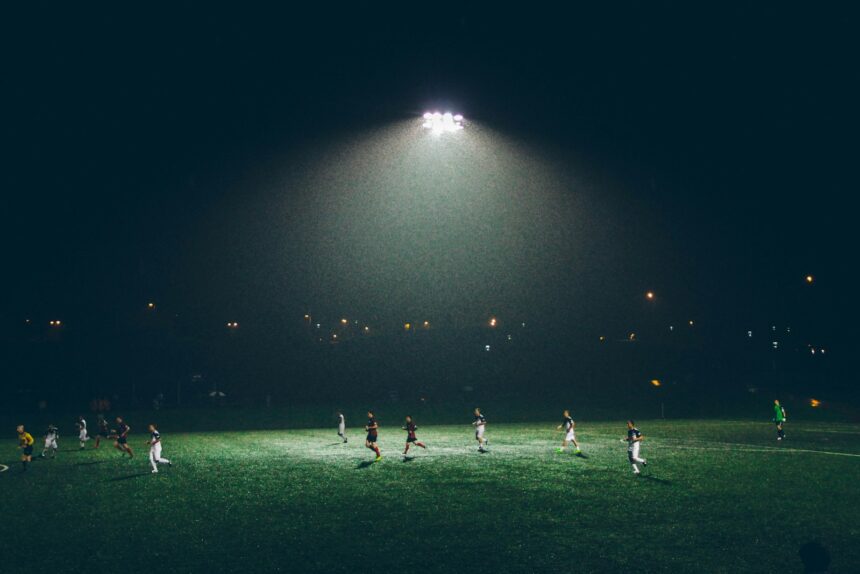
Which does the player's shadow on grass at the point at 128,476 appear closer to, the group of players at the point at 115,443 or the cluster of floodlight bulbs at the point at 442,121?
the group of players at the point at 115,443

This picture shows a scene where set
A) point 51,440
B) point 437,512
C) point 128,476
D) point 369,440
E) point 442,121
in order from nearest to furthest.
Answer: point 437,512
point 128,476
point 369,440
point 51,440
point 442,121

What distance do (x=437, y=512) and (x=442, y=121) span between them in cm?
2907

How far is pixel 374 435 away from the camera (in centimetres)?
3027

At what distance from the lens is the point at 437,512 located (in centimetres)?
1914

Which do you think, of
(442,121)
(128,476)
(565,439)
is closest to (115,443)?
(128,476)

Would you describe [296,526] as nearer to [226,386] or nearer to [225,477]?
[225,477]

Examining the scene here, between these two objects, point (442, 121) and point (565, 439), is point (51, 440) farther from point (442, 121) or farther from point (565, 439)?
point (442, 121)

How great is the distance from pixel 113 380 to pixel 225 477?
56423 mm

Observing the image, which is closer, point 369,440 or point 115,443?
point 369,440

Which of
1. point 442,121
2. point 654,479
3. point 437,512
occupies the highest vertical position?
point 442,121

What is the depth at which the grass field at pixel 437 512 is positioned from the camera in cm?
1462

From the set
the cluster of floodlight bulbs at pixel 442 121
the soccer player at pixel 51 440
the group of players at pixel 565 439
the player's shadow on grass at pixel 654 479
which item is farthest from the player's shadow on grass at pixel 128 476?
the cluster of floodlight bulbs at pixel 442 121

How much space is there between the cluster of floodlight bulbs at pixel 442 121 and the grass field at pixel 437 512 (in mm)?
20417

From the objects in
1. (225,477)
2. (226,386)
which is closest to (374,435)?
(225,477)
